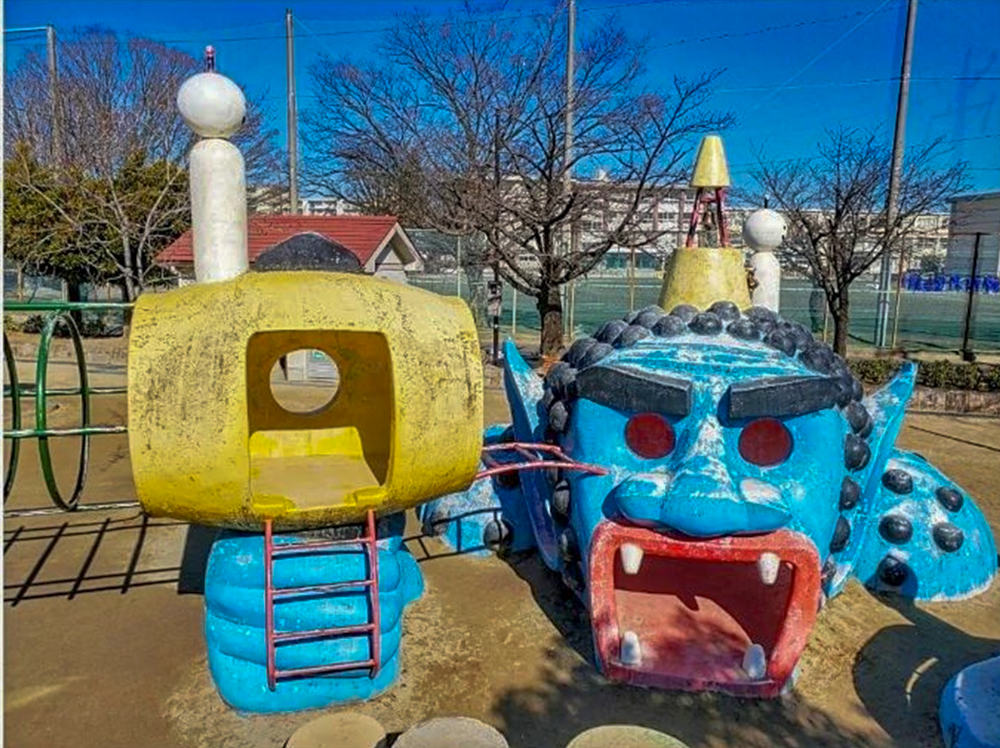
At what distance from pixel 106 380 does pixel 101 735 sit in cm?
1048

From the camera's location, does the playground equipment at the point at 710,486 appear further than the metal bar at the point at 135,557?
No

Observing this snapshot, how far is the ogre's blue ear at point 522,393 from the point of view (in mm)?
5727

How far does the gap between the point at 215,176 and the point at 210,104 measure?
1.32 ft

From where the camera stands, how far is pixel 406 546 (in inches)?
260

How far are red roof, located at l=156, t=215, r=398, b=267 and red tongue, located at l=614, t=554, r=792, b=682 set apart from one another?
1036cm

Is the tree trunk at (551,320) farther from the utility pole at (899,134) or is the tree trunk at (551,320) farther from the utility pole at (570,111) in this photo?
the utility pole at (899,134)

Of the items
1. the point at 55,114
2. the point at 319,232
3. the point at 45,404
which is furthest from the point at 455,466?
the point at 55,114

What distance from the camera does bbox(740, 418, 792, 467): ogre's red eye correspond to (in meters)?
4.27

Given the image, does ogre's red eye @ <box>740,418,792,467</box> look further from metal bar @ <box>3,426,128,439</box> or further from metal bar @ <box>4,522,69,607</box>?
metal bar @ <box>4,522,69,607</box>

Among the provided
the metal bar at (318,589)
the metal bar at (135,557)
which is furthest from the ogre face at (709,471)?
the metal bar at (135,557)

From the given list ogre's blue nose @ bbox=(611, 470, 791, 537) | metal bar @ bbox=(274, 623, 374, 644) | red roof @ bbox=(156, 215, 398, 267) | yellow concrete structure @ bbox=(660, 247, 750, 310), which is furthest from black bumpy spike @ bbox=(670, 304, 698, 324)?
red roof @ bbox=(156, 215, 398, 267)

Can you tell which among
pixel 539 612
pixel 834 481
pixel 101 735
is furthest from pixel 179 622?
pixel 834 481

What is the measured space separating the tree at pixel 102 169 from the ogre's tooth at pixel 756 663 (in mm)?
14739

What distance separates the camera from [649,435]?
14.4 ft
